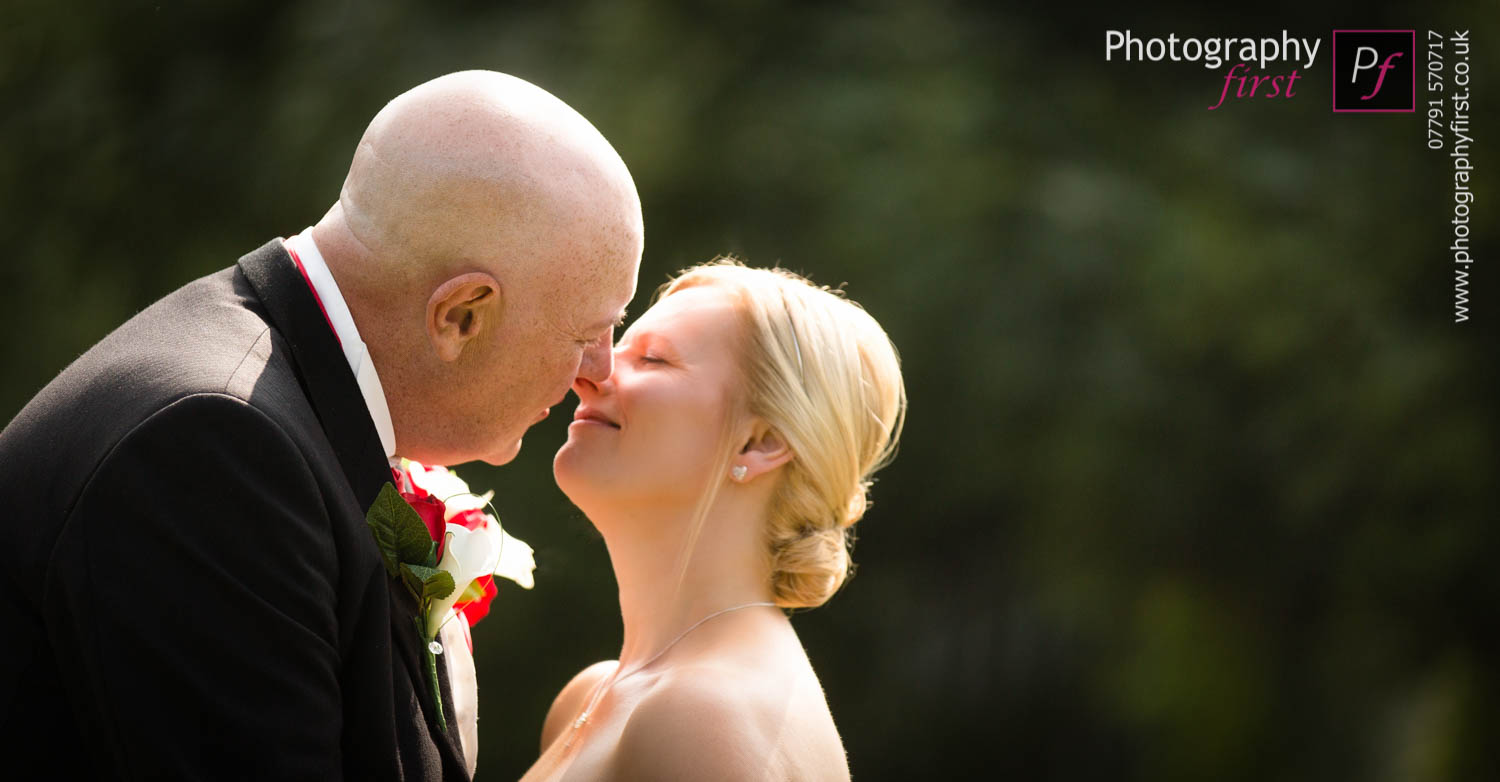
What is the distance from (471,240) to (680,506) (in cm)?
97

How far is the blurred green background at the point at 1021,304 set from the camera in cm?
554

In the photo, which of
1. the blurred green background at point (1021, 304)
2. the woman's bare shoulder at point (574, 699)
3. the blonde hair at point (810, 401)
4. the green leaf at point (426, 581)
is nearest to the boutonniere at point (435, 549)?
the green leaf at point (426, 581)

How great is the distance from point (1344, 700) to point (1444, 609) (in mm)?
604

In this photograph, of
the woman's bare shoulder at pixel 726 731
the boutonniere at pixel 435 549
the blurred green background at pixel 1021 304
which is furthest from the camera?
the blurred green background at pixel 1021 304

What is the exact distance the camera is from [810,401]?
2.85 metres

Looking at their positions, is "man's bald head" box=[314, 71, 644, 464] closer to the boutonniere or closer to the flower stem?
the boutonniere

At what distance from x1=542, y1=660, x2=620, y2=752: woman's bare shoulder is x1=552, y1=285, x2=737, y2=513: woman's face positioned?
52cm

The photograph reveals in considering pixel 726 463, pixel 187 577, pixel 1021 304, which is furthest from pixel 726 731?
pixel 1021 304

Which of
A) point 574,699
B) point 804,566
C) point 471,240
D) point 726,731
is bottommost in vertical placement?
point 574,699

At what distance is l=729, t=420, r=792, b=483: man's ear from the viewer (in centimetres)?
284

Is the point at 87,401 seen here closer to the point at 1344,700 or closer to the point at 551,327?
the point at 551,327

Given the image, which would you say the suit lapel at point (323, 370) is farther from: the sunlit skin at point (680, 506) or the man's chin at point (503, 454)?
the sunlit skin at point (680, 506)

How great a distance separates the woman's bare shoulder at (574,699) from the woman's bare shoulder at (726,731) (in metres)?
0.56

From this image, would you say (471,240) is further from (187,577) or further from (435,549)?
(187,577)
